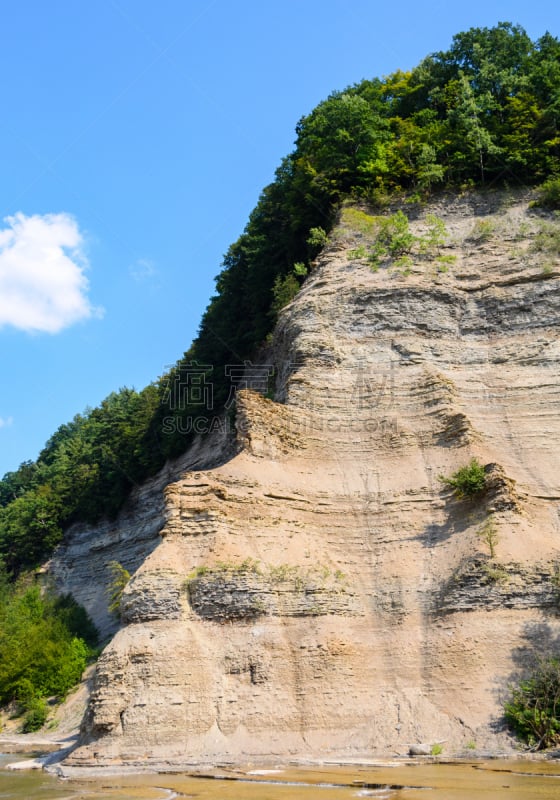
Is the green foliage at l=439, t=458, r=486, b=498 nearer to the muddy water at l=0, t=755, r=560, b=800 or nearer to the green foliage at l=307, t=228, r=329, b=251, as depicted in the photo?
the muddy water at l=0, t=755, r=560, b=800

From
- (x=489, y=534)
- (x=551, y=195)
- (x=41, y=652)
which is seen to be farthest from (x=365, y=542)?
(x=41, y=652)

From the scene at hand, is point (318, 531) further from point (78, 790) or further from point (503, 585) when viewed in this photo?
point (78, 790)

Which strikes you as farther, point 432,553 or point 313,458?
point 313,458

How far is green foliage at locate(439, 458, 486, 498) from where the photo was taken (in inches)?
919

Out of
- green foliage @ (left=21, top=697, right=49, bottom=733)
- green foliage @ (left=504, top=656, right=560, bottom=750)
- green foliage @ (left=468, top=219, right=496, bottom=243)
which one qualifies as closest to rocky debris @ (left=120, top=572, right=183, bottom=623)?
green foliage @ (left=504, top=656, right=560, bottom=750)

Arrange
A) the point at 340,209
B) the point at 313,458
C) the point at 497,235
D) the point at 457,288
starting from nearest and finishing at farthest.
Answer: the point at 313,458 < the point at 457,288 < the point at 497,235 < the point at 340,209

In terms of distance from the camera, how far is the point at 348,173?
119 feet

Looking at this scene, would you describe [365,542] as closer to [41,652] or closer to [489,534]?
[489,534]

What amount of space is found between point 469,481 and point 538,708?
6.68 metres

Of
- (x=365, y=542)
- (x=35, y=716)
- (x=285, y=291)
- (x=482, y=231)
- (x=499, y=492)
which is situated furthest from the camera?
(x=285, y=291)

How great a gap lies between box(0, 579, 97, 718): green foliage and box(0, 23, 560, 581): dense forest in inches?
295

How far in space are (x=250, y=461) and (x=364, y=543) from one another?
424cm

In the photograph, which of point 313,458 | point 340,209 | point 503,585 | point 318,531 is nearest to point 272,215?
point 340,209

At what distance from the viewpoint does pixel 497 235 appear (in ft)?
104
